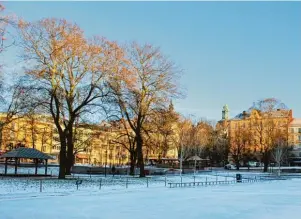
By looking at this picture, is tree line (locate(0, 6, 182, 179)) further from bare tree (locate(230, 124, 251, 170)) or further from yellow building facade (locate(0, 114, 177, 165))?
bare tree (locate(230, 124, 251, 170))

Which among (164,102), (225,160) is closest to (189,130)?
(225,160)

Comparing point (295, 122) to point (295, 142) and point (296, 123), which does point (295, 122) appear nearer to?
point (296, 123)

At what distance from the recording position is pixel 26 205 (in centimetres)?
1853

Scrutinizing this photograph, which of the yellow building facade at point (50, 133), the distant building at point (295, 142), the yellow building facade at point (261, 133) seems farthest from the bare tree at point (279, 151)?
the yellow building facade at point (50, 133)

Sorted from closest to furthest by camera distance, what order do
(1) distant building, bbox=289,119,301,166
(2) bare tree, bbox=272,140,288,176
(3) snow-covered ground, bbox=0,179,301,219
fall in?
(3) snow-covered ground, bbox=0,179,301,219 < (2) bare tree, bbox=272,140,288,176 < (1) distant building, bbox=289,119,301,166

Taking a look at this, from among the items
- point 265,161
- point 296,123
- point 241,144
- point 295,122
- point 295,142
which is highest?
point 295,122

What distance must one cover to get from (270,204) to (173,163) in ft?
203

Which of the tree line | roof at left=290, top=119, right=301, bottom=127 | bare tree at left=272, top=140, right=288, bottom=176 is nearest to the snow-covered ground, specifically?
the tree line

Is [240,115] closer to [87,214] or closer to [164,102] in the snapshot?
[164,102]

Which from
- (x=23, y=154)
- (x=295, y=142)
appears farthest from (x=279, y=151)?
(x=23, y=154)

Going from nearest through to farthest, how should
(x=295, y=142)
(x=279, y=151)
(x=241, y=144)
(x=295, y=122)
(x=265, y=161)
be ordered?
(x=265, y=161), (x=279, y=151), (x=241, y=144), (x=295, y=142), (x=295, y=122)

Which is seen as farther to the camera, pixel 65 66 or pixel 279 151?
pixel 279 151

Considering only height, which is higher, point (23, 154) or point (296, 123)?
point (296, 123)

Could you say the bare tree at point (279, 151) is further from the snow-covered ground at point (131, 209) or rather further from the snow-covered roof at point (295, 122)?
the snow-covered roof at point (295, 122)
